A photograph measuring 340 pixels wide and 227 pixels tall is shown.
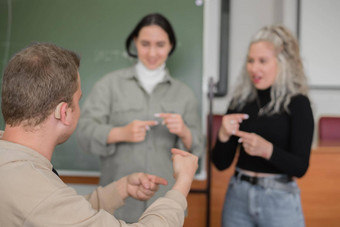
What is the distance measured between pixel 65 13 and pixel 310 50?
1775mm

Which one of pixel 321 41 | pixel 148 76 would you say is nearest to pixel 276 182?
pixel 148 76

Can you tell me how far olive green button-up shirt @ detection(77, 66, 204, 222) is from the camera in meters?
1.23

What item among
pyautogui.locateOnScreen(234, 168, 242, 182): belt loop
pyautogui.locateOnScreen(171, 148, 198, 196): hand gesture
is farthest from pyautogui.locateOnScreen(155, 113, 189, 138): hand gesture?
pyautogui.locateOnScreen(171, 148, 198, 196): hand gesture

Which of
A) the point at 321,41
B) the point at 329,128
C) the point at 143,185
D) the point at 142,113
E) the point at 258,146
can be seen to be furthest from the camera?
the point at 321,41

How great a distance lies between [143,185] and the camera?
0.83m

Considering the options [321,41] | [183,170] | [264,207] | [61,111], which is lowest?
[264,207]

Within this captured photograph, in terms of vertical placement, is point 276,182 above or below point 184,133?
below

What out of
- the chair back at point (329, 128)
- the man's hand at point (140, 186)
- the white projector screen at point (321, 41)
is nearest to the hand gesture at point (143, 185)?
the man's hand at point (140, 186)

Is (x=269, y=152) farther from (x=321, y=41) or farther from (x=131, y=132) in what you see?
(x=321, y=41)

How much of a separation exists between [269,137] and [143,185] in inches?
20.5

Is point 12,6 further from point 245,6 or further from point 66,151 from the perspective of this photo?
point 245,6

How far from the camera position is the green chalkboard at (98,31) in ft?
5.75

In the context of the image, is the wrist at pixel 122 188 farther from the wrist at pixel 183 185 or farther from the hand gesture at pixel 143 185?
the wrist at pixel 183 185

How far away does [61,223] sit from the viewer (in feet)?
1.70
